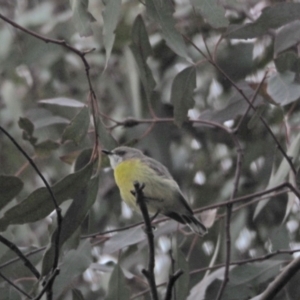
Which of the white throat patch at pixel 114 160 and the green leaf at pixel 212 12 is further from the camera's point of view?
the white throat patch at pixel 114 160

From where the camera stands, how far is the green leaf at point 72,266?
2260mm

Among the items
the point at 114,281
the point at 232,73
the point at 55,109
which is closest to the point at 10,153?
the point at 55,109

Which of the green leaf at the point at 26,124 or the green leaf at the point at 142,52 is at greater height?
the green leaf at the point at 142,52

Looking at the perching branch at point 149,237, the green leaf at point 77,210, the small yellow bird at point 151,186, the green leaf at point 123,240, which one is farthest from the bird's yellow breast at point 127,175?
the perching branch at point 149,237

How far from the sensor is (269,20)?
248 cm

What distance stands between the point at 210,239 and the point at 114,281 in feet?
2.69

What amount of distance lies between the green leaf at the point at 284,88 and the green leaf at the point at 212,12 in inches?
16.7

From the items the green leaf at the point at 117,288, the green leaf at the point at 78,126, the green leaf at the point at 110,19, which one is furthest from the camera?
the green leaf at the point at 117,288

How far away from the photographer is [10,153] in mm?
3795

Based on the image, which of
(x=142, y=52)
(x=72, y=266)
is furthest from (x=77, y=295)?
(x=142, y=52)

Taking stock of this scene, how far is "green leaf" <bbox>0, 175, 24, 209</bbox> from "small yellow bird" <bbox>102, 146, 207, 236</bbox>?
487 mm

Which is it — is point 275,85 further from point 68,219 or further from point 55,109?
point 55,109

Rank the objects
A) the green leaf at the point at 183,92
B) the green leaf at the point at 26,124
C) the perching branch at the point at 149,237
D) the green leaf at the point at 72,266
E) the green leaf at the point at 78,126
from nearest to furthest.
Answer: the perching branch at the point at 149,237 < the green leaf at the point at 78,126 < the green leaf at the point at 72,266 < the green leaf at the point at 183,92 < the green leaf at the point at 26,124

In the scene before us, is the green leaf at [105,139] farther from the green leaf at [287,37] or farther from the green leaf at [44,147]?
the green leaf at [287,37]
